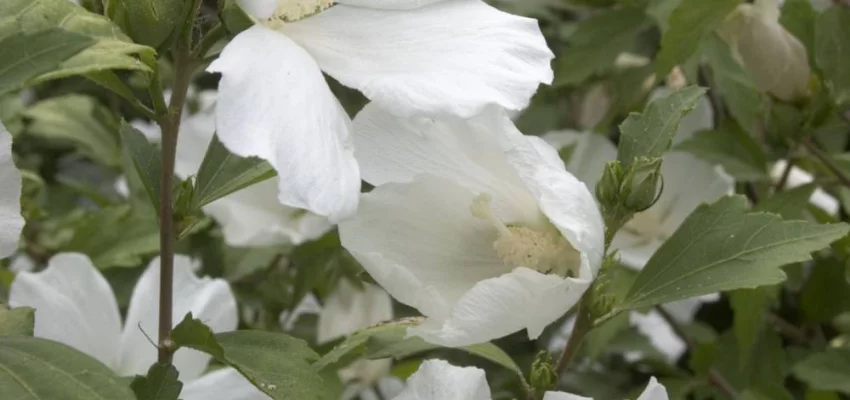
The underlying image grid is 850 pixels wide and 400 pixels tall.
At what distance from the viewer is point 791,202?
34.4 inches

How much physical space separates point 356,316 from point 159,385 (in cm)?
48

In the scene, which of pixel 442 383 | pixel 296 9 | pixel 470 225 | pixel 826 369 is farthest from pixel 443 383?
pixel 826 369

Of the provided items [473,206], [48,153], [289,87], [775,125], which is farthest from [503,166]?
[48,153]

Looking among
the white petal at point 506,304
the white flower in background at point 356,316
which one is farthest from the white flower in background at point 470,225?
the white flower in background at point 356,316

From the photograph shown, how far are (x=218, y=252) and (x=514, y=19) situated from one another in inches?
25.9

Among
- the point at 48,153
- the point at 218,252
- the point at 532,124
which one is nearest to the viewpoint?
the point at 218,252

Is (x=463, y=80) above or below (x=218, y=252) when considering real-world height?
above

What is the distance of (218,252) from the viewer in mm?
1083

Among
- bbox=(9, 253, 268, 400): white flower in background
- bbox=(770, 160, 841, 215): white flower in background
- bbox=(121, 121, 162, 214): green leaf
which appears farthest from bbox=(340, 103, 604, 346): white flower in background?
bbox=(770, 160, 841, 215): white flower in background

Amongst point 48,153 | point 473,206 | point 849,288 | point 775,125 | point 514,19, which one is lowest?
point 48,153

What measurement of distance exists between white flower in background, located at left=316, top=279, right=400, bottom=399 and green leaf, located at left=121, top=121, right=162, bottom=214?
0.45 m

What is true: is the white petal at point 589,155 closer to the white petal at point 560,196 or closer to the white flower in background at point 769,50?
the white flower in background at point 769,50

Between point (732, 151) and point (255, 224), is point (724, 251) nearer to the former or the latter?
point (732, 151)

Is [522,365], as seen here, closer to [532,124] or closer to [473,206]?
[532,124]
